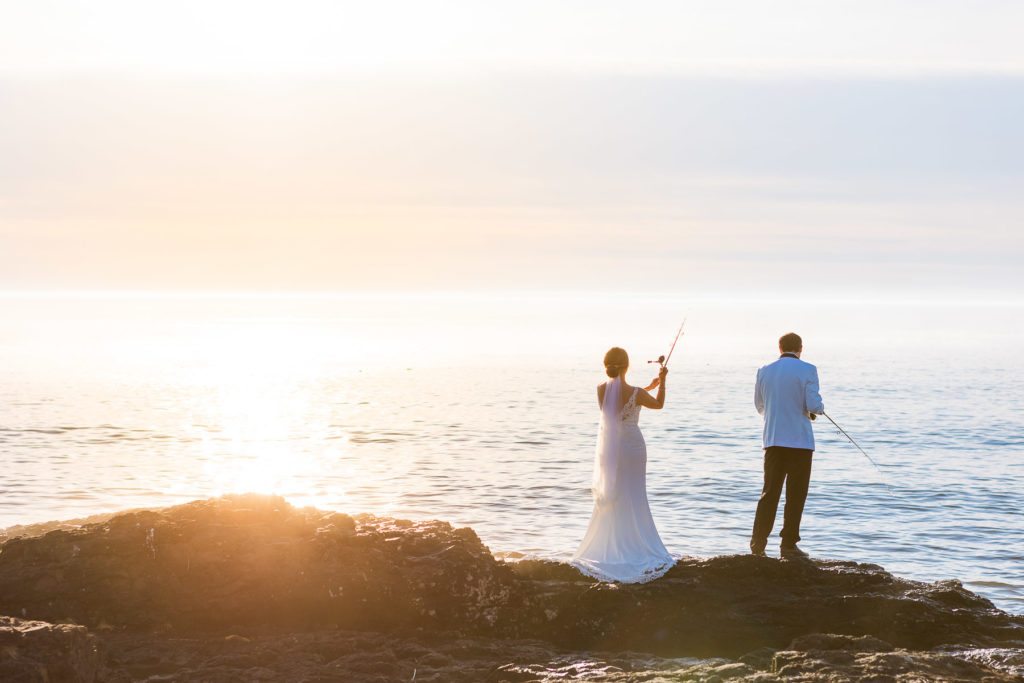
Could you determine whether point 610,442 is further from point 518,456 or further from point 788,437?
point 518,456

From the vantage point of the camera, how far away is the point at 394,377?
52.8 meters

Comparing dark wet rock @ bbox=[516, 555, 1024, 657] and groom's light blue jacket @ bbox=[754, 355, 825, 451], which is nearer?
dark wet rock @ bbox=[516, 555, 1024, 657]

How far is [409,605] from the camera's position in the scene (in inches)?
343

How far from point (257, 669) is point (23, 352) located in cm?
7350

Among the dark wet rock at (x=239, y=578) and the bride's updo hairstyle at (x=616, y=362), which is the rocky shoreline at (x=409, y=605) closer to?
the dark wet rock at (x=239, y=578)

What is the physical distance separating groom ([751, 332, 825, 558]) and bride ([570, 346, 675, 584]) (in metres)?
1.47

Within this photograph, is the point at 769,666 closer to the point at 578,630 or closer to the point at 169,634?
the point at 578,630

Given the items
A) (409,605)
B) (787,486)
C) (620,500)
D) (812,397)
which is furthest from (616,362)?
(409,605)

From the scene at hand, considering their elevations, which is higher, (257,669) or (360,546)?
(360,546)

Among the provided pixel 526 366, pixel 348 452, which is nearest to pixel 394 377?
pixel 526 366

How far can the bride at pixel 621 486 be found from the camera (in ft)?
32.9

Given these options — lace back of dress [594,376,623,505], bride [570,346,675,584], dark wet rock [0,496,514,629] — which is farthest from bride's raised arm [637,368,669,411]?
dark wet rock [0,496,514,629]

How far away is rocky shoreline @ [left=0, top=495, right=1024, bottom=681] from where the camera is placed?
7.97 metres

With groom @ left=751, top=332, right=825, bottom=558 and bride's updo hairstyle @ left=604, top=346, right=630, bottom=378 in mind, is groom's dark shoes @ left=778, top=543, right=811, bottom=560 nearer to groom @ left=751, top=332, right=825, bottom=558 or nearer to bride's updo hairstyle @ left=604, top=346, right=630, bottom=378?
groom @ left=751, top=332, right=825, bottom=558
